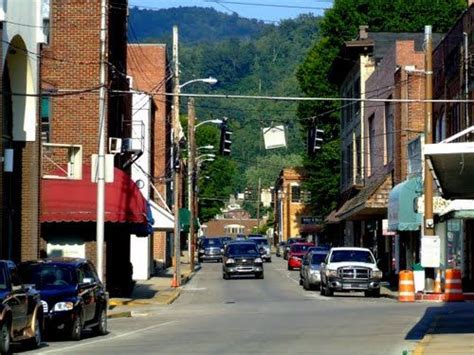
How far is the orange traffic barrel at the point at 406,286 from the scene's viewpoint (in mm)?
39688

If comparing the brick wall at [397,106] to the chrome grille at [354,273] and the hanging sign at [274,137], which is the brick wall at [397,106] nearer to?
the hanging sign at [274,137]

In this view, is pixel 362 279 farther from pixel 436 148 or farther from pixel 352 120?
pixel 352 120

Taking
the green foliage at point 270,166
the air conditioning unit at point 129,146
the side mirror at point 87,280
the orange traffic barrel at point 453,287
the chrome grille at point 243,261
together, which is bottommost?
the orange traffic barrel at point 453,287

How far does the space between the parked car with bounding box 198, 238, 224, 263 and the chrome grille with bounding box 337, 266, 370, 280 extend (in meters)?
50.8

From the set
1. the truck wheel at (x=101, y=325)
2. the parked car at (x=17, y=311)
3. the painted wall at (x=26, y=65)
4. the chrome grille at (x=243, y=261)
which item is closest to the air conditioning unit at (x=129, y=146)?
the painted wall at (x=26, y=65)

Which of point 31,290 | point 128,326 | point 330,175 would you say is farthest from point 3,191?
point 330,175

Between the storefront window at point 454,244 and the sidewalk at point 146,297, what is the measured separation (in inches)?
A: 442

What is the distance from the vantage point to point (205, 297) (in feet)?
147

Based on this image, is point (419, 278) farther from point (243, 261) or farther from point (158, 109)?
point (158, 109)

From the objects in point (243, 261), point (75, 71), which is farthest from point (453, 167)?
point (243, 261)

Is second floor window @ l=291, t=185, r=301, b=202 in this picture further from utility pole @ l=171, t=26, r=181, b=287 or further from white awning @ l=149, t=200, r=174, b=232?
utility pole @ l=171, t=26, r=181, b=287

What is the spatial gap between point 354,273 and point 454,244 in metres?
8.51

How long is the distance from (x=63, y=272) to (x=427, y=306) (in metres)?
14.9

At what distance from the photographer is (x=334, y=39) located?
281ft
